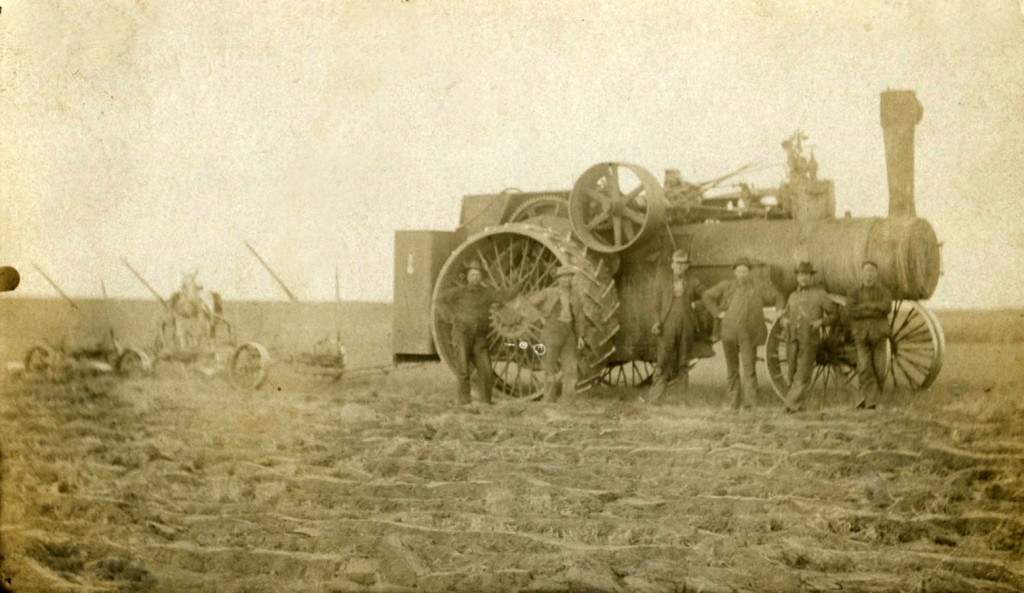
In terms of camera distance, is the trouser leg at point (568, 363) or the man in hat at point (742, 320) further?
the trouser leg at point (568, 363)

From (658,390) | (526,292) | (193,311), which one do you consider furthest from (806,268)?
(193,311)

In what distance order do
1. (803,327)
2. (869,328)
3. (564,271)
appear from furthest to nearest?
(564,271)
(803,327)
(869,328)

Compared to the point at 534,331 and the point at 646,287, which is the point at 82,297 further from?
the point at 646,287

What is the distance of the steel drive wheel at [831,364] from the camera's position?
13.4 feet

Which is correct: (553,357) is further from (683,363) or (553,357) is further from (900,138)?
(900,138)

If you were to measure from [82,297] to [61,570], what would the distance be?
1.38 metres

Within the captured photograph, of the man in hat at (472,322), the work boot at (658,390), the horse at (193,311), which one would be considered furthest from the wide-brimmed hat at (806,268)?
the horse at (193,311)

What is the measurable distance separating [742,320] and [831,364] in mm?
478

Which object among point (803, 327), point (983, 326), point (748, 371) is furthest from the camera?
point (748, 371)

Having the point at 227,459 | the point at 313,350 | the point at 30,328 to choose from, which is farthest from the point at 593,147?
the point at 30,328

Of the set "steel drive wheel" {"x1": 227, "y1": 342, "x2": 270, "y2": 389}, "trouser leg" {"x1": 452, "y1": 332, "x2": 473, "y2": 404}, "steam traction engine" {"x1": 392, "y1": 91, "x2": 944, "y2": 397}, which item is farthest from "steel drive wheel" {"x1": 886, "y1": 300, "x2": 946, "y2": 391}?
"steel drive wheel" {"x1": 227, "y1": 342, "x2": 270, "y2": 389}

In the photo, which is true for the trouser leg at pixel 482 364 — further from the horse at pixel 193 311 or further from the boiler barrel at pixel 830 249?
the horse at pixel 193 311

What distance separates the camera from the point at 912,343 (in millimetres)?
4074

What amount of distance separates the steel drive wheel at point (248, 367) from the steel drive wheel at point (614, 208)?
1.79 m
